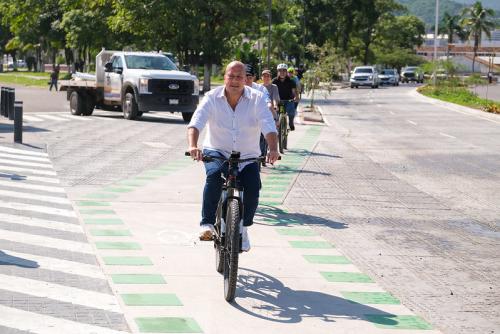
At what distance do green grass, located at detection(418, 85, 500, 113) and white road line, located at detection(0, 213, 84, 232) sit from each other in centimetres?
3280

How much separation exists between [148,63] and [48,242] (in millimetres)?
22348

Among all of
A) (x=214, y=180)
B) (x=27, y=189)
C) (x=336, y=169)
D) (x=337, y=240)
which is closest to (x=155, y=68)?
(x=336, y=169)

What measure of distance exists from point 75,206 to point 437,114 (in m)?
30.6

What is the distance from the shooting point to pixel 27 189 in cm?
1406

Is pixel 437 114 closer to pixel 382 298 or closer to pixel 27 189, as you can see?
pixel 27 189

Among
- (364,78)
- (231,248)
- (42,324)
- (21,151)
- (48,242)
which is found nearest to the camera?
(42,324)

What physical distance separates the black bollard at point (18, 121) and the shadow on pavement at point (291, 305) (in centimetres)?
1312

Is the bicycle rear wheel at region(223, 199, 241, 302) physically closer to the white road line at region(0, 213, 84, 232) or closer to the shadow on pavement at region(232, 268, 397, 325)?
the shadow on pavement at region(232, 268, 397, 325)

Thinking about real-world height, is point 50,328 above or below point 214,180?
below

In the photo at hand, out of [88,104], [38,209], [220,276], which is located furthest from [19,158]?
[88,104]

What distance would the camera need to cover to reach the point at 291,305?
25.3 feet

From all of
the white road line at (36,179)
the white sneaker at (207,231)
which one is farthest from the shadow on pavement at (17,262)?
the white road line at (36,179)

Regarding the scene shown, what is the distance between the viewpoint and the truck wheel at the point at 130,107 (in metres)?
30.8

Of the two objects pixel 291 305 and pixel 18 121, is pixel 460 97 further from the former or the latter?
pixel 291 305
